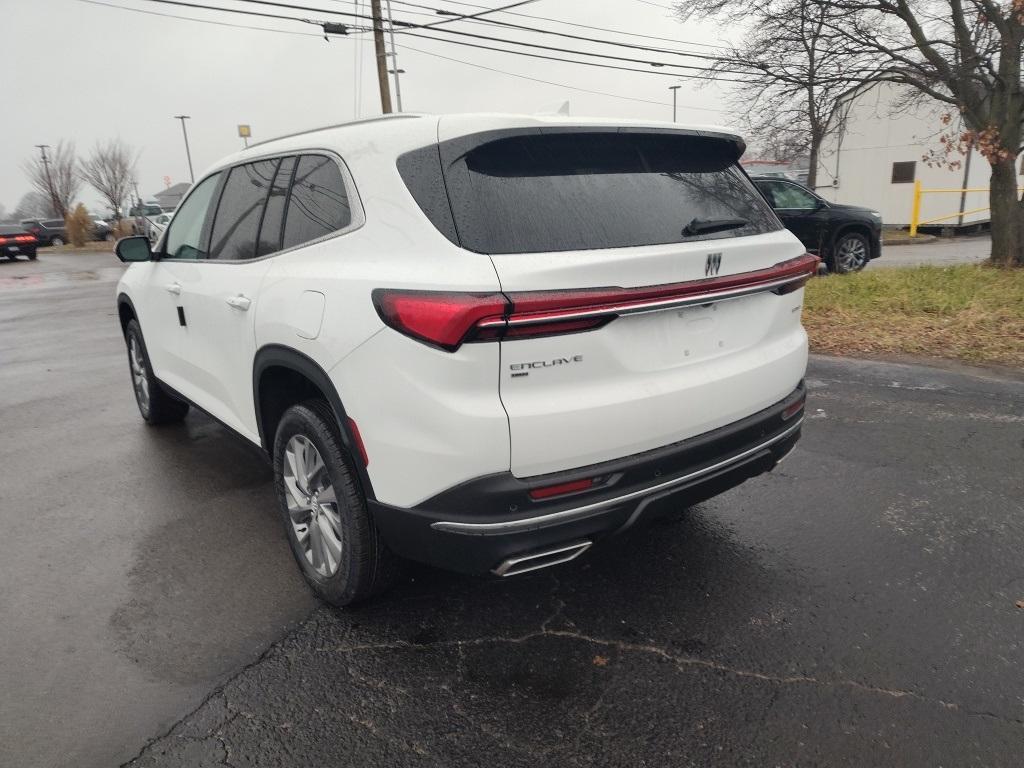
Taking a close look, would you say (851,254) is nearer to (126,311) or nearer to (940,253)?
(940,253)

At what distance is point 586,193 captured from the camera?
2.45 metres

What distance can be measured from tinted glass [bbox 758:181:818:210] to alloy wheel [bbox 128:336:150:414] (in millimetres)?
11031

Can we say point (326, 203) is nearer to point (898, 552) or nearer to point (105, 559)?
point (105, 559)

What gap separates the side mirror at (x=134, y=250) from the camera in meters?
4.48

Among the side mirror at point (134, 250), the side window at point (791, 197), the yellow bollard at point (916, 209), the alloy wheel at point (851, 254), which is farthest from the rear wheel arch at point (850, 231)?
the yellow bollard at point (916, 209)

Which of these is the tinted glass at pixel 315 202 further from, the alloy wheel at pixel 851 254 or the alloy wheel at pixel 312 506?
the alloy wheel at pixel 851 254

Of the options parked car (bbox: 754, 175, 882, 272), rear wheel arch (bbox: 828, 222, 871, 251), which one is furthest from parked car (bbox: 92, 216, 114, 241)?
rear wheel arch (bbox: 828, 222, 871, 251)

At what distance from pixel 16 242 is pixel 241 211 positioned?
101ft

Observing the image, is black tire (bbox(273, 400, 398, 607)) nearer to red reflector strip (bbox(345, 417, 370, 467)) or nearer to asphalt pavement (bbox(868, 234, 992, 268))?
red reflector strip (bbox(345, 417, 370, 467))

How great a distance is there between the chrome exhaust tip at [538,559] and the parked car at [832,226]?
469 inches

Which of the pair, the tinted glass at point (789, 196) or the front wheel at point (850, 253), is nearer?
the front wheel at point (850, 253)

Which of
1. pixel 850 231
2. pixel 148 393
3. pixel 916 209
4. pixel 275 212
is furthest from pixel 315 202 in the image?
pixel 916 209

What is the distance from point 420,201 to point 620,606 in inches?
68.3

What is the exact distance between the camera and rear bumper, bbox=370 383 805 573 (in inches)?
86.1
